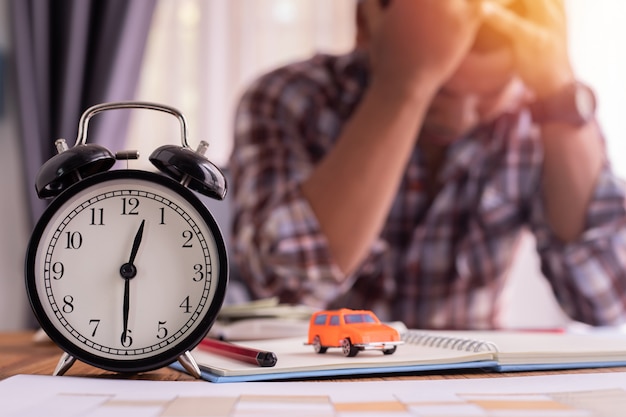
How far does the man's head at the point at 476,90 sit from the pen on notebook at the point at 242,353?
4.76ft

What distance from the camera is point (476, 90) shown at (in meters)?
2.04

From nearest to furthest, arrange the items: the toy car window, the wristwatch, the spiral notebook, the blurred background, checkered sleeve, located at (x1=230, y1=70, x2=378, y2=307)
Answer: the spiral notebook
the toy car window
checkered sleeve, located at (x1=230, y1=70, x2=378, y2=307)
the wristwatch
the blurred background

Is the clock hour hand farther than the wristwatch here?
No

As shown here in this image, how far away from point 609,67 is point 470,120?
584 mm

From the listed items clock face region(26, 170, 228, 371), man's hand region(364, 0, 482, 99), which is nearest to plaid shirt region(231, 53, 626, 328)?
man's hand region(364, 0, 482, 99)

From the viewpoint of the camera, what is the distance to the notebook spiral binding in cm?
59

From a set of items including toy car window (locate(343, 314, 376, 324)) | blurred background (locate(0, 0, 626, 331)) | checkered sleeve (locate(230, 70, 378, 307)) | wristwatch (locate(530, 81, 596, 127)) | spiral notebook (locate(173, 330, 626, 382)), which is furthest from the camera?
blurred background (locate(0, 0, 626, 331))

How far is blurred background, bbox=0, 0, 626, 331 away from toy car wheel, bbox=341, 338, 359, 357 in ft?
5.48

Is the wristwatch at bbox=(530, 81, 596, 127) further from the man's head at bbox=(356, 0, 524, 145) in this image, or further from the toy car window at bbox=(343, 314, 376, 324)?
the toy car window at bbox=(343, 314, 376, 324)

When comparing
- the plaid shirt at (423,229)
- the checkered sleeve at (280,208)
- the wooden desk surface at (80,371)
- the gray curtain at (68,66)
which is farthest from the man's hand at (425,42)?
the wooden desk surface at (80,371)

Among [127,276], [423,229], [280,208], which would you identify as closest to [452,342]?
[127,276]

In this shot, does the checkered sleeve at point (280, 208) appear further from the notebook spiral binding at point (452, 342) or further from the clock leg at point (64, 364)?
the clock leg at point (64, 364)

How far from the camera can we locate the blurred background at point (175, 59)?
2.24m

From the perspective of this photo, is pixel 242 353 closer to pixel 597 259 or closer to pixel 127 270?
pixel 127 270
